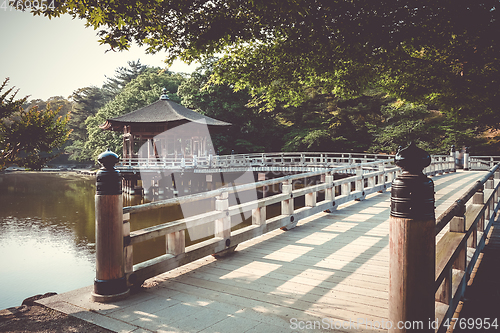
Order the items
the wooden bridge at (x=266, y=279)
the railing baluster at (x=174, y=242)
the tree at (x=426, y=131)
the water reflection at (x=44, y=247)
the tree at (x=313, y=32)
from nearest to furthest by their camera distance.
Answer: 1. the wooden bridge at (x=266, y=279)
2. the railing baluster at (x=174, y=242)
3. the tree at (x=313, y=32)
4. the water reflection at (x=44, y=247)
5. the tree at (x=426, y=131)

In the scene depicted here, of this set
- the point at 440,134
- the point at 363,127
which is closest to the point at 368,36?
the point at 440,134

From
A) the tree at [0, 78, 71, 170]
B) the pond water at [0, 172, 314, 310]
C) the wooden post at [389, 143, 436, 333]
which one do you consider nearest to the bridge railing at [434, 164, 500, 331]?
the wooden post at [389, 143, 436, 333]

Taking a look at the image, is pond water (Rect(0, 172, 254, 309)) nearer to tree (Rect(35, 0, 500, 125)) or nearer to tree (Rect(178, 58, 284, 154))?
tree (Rect(35, 0, 500, 125))

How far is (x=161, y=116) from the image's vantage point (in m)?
35.4

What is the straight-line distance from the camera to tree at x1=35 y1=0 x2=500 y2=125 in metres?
5.32

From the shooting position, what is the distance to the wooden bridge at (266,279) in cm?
313

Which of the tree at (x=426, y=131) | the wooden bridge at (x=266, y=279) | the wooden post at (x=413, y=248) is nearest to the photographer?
the wooden post at (x=413, y=248)

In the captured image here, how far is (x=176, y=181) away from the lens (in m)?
34.2

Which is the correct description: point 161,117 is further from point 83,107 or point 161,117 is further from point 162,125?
point 83,107

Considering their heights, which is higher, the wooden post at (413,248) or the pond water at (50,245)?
the wooden post at (413,248)

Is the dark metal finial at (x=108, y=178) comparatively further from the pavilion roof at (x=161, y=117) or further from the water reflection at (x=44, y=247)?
the pavilion roof at (x=161, y=117)

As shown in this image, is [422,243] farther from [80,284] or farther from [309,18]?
[80,284]

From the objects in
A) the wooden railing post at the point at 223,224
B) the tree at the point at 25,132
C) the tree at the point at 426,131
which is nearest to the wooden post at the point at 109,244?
the wooden railing post at the point at 223,224

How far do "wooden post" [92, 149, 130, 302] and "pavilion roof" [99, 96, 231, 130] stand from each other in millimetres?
30928
